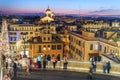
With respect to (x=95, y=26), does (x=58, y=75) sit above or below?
below

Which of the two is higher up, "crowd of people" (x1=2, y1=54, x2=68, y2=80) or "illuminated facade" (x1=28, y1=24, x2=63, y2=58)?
"illuminated facade" (x1=28, y1=24, x2=63, y2=58)

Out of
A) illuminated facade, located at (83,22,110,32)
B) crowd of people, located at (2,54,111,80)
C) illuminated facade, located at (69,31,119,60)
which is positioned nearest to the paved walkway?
crowd of people, located at (2,54,111,80)

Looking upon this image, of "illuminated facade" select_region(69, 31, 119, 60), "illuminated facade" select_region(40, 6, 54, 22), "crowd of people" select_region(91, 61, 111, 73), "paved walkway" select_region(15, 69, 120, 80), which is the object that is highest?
"illuminated facade" select_region(40, 6, 54, 22)

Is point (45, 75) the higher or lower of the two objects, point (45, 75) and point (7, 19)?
the lower

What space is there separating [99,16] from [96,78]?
1.92 ft

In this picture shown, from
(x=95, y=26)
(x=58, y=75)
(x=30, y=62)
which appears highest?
(x=95, y=26)

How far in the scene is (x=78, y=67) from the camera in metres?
6.84

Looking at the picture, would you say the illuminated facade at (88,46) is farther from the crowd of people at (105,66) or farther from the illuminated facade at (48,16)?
the illuminated facade at (48,16)

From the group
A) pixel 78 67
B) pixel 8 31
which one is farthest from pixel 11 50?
pixel 78 67

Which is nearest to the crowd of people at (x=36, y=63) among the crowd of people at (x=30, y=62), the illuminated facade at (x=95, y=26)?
the crowd of people at (x=30, y=62)

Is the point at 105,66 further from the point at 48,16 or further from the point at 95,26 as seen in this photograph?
the point at 48,16

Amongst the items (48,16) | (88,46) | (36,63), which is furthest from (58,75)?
(48,16)

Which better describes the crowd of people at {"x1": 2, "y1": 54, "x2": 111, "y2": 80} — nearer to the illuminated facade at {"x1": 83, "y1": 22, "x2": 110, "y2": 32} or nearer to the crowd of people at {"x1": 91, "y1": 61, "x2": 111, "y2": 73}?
the crowd of people at {"x1": 91, "y1": 61, "x2": 111, "y2": 73}

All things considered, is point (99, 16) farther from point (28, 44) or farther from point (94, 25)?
point (28, 44)
